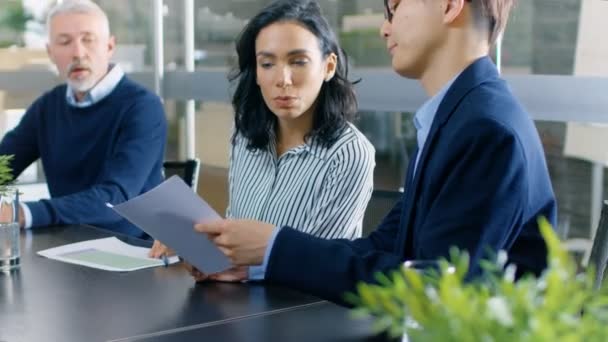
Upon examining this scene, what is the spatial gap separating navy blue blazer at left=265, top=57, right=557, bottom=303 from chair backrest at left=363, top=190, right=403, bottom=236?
698 mm

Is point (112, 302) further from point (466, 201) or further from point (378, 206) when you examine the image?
point (378, 206)

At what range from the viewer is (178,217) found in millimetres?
1705

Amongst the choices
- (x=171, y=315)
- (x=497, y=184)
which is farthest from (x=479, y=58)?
(x=171, y=315)

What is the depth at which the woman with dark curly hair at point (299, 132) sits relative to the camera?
91.0 inches

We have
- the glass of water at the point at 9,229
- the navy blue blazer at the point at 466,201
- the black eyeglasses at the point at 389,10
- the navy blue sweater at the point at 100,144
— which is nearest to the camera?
the navy blue blazer at the point at 466,201

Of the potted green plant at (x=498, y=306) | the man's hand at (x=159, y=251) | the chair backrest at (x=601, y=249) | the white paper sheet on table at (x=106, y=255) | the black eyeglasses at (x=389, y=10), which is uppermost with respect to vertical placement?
the black eyeglasses at (x=389, y=10)

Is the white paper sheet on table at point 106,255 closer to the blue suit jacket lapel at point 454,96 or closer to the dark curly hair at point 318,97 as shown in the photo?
the dark curly hair at point 318,97

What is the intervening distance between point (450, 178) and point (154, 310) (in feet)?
2.16

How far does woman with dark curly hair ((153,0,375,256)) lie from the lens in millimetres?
2312

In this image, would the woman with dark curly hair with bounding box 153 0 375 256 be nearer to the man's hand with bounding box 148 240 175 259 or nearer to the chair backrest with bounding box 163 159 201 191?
the man's hand with bounding box 148 240 175 259

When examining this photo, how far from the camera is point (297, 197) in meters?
2.32

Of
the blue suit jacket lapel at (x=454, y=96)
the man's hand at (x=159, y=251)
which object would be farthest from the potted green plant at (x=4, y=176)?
the blue suit jacket lapel at (x=454, y=96)

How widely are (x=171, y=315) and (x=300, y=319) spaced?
0.26m

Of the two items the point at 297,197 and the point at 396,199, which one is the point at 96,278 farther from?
the point at 396,199
